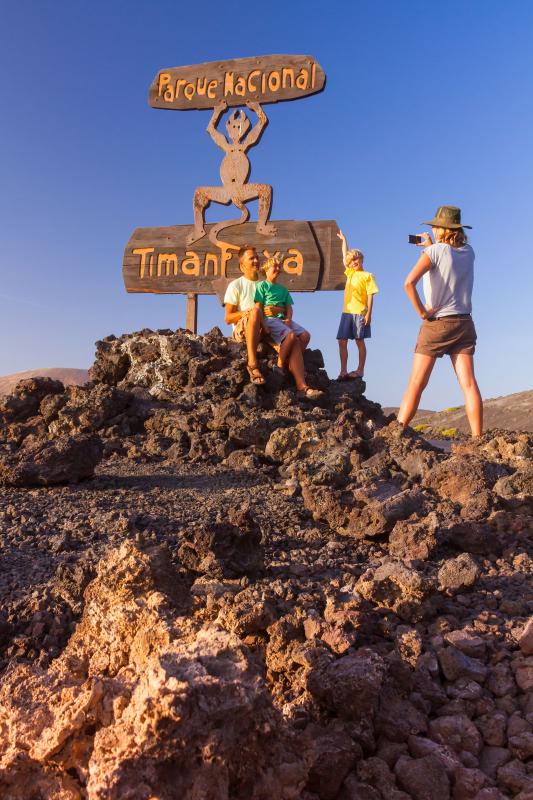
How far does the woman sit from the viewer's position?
612 centimetres

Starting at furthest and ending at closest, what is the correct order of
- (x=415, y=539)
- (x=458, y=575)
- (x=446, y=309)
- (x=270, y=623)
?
(x=446, y=309) → (x=415, y=539) → (x=458, y=575) → (x=270, y=623)

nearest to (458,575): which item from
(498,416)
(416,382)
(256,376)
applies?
(416,382)

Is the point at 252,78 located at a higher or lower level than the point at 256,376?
higher

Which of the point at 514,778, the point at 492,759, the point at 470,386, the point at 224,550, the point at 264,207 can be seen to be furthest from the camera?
the point at 264,207

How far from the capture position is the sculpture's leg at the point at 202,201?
10.7 meters

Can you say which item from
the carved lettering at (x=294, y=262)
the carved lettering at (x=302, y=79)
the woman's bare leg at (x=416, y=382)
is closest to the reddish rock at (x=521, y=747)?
the woman's bare leg at (x=416, y=382)

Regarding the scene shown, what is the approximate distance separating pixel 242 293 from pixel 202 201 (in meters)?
3.75

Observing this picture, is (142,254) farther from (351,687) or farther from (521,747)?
(521,747)

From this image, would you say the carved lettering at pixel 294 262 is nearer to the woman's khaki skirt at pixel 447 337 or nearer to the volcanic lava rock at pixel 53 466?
the woman's khaki skirt at pixel 447 337

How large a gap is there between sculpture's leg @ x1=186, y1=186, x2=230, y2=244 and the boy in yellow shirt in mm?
2506

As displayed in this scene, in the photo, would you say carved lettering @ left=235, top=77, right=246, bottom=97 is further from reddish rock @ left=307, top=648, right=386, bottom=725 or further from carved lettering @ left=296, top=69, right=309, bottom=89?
reddish rock @ left=307, top=648, right=386, bottom=725

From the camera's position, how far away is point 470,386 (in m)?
6.41

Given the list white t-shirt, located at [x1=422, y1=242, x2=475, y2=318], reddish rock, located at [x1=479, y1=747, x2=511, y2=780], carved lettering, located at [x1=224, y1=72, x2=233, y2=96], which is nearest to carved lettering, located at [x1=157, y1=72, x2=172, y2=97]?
carved lettering, located at [x1=224, y1=72, x2=233, y2=96]

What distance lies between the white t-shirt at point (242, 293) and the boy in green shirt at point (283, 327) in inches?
2.5
